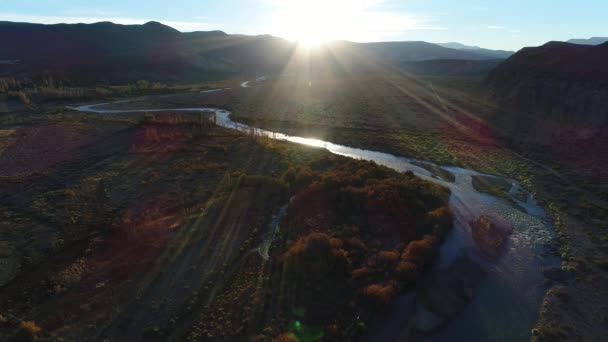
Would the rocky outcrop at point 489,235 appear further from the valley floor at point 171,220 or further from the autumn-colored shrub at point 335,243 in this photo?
the autumn-colored shrub at point 335,243

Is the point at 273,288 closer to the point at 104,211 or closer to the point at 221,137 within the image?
the point at 104,211

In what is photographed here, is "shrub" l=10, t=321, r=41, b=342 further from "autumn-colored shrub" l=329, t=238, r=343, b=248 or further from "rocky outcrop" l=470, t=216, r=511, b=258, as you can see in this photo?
"rocky outcrop" l=470, t=216, r=511, b=258

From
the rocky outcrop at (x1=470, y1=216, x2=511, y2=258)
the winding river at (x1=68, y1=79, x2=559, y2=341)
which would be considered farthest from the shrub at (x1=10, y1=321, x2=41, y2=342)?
the rocky outcrop at (x1=470, y1=216, x2=511, y2=258)

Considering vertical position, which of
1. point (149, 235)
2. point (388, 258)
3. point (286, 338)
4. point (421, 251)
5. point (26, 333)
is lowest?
point (26, 333)

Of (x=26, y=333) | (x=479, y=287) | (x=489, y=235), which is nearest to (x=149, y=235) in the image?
(x=26, y=333)

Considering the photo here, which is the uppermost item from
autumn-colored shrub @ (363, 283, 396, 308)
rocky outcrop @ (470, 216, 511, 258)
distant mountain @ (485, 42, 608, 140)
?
distant mountain @ (485, 42, 608, 140)

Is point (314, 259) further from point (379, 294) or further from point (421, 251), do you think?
point (421, 251)
